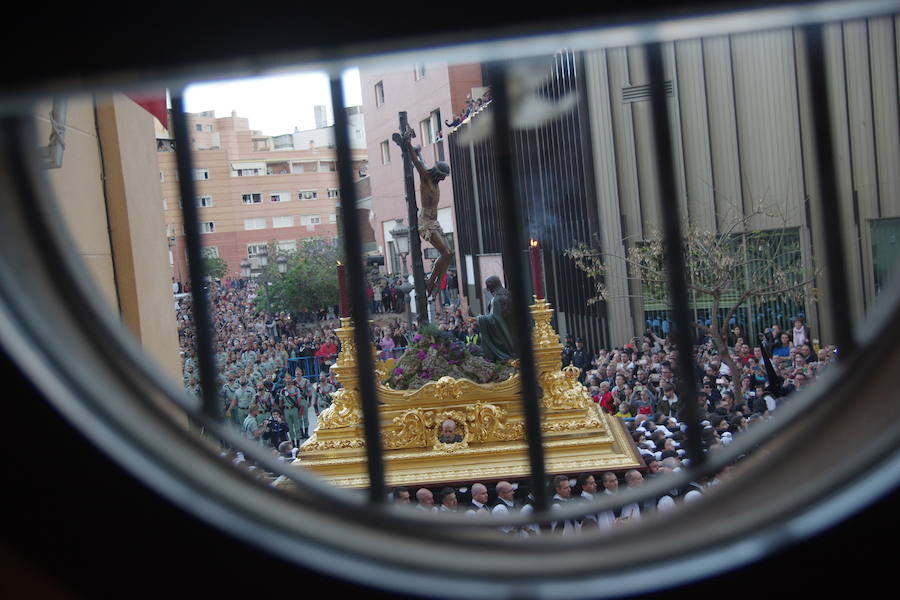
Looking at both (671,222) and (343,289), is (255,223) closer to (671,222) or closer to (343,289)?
(343,289)

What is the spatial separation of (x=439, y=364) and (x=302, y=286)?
11020 millimetres

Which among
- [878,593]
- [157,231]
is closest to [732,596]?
[878,593]

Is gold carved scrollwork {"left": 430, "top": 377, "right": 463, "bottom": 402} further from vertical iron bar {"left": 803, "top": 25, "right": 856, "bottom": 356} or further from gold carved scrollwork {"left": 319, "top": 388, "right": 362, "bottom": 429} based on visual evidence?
vertical iron bar {"left": 803, "top": 25, "right": 856, "bottom": 356}

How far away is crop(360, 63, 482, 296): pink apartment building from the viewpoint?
1638 centimetres

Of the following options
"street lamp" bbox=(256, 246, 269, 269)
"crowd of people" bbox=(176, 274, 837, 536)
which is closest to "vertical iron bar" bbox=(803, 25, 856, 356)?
"crowd of people" bbox=(176, 274, 837, 536)

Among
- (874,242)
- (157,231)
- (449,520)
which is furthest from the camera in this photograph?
(874,242)

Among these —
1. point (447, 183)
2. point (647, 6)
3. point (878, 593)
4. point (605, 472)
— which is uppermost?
point (447, 183)

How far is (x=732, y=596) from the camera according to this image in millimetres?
654

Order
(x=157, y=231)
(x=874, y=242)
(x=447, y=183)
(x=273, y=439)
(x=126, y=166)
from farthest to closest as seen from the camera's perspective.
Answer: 1. (x=447, y=183)
2. (x=874, y=242)
3. (x=273, y=439)
4. (x=157, y=231)
5. (x=126, y=166)

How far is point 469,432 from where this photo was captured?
6004mm

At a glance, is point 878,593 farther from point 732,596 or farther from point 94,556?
point 94,556

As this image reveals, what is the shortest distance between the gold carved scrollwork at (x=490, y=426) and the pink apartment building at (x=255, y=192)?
50.6ft

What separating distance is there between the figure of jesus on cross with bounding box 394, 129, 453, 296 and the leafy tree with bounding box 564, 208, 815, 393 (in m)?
2.65

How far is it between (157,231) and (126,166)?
48 cm
